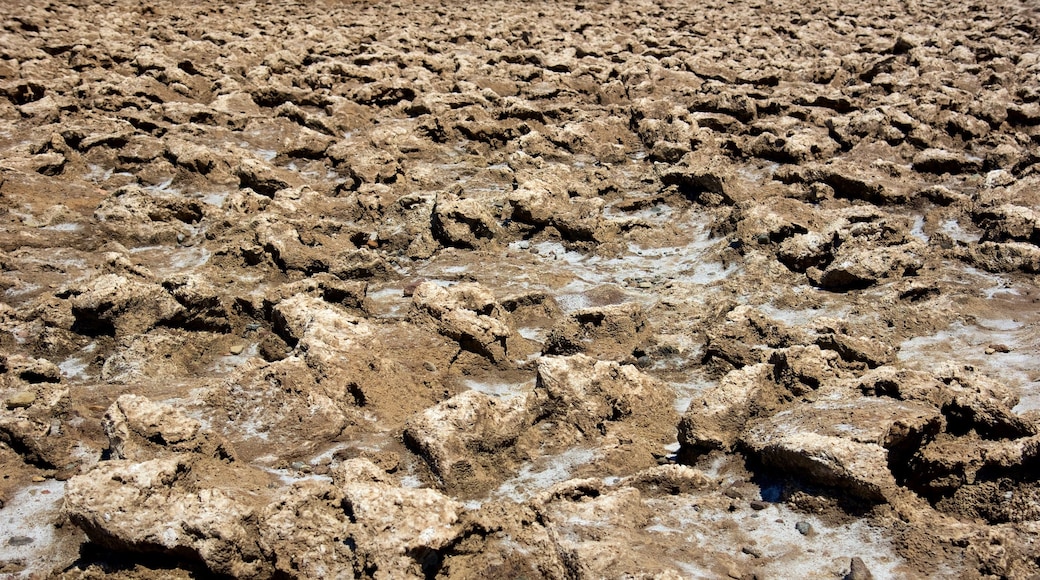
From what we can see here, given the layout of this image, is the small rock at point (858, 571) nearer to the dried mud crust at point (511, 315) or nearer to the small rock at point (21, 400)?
the dried mud crust at point (511, 315)

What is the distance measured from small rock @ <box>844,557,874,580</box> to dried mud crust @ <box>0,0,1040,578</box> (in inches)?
0.6

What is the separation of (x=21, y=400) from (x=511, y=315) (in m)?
1.87

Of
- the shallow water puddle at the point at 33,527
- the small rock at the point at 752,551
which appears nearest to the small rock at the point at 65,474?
the shallow water puddle at the point at 33,527

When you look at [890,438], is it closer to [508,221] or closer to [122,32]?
[508,221]

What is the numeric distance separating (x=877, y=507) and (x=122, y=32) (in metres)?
8.53

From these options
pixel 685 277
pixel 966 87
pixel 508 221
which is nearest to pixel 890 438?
pixel 685 277

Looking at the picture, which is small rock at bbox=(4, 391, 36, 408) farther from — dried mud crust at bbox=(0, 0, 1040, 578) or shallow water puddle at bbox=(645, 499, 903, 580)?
shallow water puddle at bbox=(645, 499, 903, 580)

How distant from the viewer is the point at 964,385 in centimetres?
251

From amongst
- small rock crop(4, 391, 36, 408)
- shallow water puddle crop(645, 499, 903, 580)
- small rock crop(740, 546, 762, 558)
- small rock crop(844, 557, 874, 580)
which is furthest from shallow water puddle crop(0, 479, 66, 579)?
small rock crop(844, 557, 874, 580)

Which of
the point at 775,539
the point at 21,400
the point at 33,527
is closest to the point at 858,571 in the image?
the point at 775,539

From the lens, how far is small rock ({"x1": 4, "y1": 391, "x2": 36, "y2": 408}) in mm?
2672

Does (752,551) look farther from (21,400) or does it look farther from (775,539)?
(21,400)

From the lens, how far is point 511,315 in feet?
11.8

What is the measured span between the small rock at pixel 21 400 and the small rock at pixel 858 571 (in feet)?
8.31
